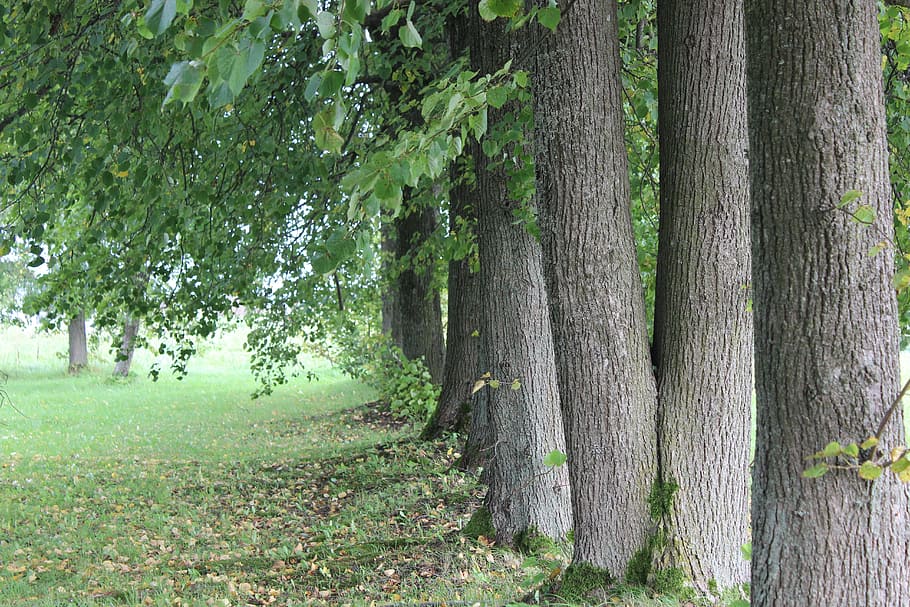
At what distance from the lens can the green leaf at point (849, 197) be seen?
2307mm

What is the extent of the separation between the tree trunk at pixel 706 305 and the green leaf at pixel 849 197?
1.60 meters

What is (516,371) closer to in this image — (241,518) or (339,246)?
(339,246)

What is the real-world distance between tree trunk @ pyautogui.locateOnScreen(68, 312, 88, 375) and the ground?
40.7 ft

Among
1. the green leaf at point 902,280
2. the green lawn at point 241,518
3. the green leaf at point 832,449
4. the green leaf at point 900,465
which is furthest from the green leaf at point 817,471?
the green lawn at point 241,518

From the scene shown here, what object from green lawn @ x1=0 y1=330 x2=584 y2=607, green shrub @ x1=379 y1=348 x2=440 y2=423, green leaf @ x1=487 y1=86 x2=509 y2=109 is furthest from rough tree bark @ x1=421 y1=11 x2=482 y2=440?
green leaf @ x1=487 y1=86 x2=509 y2=109

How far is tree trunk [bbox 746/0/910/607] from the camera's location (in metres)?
2.36

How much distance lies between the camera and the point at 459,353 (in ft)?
30.3

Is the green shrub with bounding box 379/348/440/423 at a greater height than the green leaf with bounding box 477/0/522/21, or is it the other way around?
the green leaf with bounding box 477/0/522/21

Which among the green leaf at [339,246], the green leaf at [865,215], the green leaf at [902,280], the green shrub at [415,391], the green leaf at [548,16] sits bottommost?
the green shrub at [415,391]

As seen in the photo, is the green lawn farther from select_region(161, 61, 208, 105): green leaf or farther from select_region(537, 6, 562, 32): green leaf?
select_region(161, 61, 208, 105): green leaf

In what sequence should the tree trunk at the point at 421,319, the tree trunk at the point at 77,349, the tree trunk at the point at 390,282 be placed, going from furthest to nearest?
the tree trunk at the point at 77,349
the tree trunk at the point at 390,282
the tree trunk at the point at 421,319

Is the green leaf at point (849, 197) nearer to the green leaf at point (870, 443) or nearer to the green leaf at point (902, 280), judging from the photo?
the green leaf at point (902, 280)

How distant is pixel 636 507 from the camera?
397cm

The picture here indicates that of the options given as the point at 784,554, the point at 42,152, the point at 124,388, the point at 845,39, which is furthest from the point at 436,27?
the point at 124,388
